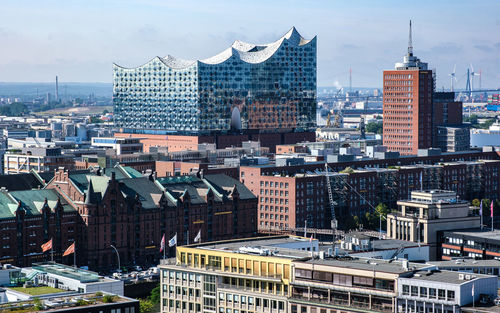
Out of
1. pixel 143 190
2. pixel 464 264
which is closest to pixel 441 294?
pixel 464 264

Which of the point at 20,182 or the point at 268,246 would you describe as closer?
the point at 268,246

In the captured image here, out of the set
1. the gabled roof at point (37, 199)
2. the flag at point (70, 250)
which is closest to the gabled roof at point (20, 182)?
the gabled roof at point (37, 199)

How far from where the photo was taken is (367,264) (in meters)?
90.1

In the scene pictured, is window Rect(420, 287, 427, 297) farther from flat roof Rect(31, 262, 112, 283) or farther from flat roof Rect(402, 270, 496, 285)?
flat roof Rect(31, 262, 112, 283)

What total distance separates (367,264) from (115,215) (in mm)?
78774

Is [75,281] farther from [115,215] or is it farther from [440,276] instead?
[115,215]

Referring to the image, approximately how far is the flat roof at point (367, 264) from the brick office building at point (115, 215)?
69.8 m

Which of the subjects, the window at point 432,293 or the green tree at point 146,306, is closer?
the window at point 432,293

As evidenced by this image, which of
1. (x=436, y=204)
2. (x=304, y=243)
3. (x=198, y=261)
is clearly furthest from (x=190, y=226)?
(x=198, y=261)

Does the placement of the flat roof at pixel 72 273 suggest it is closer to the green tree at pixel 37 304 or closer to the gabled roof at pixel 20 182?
the green tree at pixel 37 304

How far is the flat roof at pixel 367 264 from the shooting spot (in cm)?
8709

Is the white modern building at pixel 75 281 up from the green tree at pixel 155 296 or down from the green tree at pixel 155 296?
up

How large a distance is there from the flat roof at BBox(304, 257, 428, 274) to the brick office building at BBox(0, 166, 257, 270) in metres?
69.8

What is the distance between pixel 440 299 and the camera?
272 ft
